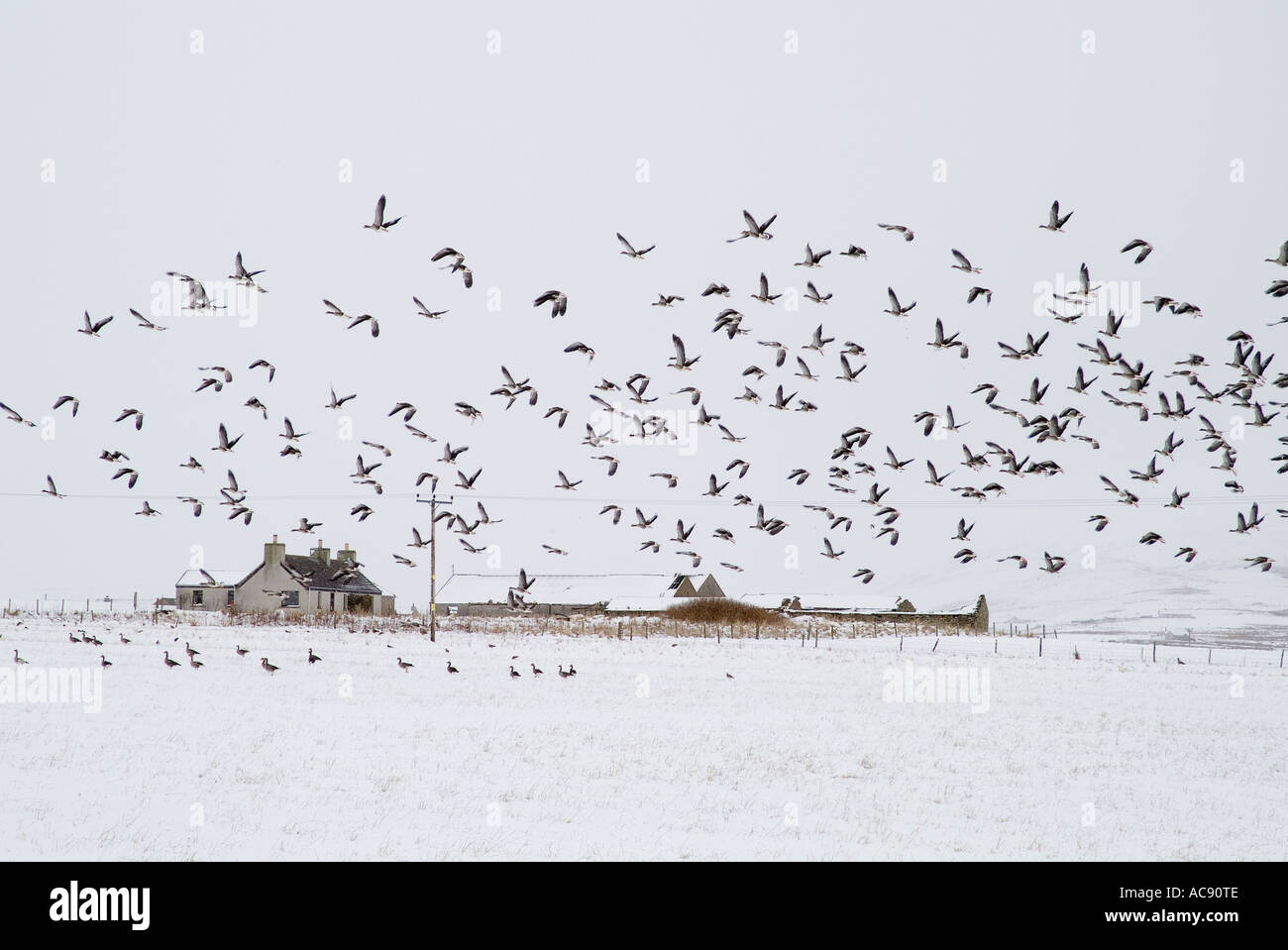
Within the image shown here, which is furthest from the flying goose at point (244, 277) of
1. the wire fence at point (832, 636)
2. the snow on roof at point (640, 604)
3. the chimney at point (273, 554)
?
the snow on roof at point (640, 604)

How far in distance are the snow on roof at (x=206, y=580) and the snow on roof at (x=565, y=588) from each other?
23769 millimetres

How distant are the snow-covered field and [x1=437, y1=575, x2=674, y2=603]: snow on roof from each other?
7203cm

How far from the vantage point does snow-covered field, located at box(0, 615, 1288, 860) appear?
15.3 meters

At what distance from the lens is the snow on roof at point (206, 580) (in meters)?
100

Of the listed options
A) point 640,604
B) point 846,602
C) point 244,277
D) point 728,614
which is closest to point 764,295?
point 244,277

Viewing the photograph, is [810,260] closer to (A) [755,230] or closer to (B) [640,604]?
(A) [755,230]

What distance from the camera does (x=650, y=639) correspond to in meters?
66.3

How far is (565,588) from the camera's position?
118 m

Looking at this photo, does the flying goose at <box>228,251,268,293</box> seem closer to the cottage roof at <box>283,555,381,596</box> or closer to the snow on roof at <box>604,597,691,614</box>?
the cottage roof at <box>283,555,381,596</box>

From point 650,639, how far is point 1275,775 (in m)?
45.8

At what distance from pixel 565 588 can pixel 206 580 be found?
120ft

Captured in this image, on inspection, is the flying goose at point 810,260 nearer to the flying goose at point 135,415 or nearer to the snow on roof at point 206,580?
the flying goose at point 135,415
